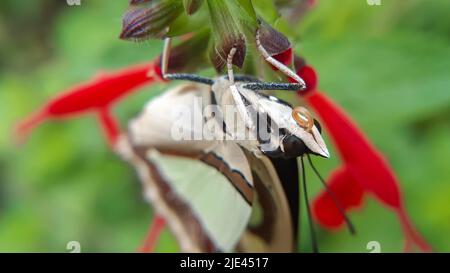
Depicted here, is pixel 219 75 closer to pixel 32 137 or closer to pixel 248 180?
pixel 248 180

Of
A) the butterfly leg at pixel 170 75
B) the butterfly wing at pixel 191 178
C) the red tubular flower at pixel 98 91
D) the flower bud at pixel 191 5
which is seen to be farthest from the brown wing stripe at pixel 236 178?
the red tubular flower at pixel 98 91

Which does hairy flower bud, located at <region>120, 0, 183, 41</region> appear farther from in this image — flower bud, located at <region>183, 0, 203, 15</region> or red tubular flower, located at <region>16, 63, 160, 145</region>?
red tubular flower, located at <region>16, 63, 160, 145</region>

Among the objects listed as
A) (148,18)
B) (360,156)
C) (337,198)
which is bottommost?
(337,198)

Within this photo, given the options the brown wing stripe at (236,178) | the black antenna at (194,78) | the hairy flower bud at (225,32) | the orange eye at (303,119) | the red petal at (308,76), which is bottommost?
the brown wing stripe at (236,178)

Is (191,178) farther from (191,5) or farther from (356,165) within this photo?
(191,5)

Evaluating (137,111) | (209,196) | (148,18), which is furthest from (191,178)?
(137,111)

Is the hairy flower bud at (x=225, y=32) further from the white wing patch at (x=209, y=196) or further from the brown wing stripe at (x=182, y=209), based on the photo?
the brown wing stripe at (x=182, y=209)
